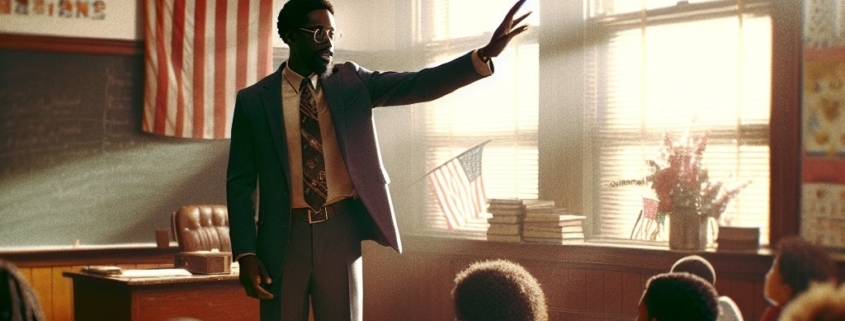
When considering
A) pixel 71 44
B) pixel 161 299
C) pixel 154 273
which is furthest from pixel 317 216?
pixel 71 44

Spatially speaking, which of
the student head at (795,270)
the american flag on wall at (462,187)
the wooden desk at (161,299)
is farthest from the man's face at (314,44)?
the american flag on wall at (462,187)

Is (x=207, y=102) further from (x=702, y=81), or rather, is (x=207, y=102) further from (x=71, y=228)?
(x=702, y=81)

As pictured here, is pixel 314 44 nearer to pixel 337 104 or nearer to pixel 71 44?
pixel 337 104

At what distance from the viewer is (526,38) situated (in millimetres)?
6383

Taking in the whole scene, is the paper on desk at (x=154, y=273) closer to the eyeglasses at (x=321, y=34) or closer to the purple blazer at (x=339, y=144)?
the purple blazer at (x=339, y=144)

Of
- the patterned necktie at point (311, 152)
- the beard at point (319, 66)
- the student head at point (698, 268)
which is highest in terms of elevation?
the beard at point (319, 66)

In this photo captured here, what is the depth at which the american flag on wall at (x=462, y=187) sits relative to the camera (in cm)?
657

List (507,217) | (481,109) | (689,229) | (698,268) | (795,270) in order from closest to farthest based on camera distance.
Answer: (698,268) < (795,270) < (689,229) < (507,217) < (481,109)

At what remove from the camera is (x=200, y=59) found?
22.1 feet

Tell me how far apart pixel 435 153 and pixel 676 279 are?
4.37 m

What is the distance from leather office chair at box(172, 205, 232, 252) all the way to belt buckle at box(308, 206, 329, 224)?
319 cm

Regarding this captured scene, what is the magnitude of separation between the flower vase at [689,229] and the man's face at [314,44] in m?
2.69

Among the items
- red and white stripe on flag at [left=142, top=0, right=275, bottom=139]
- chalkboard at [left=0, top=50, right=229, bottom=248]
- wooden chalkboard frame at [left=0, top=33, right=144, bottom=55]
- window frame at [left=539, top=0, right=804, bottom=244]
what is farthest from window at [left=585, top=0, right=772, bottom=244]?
wooden chalkboard frame at [left=0, top=33, right=144, bottom=55]

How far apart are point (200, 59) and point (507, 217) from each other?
7.18 feet
